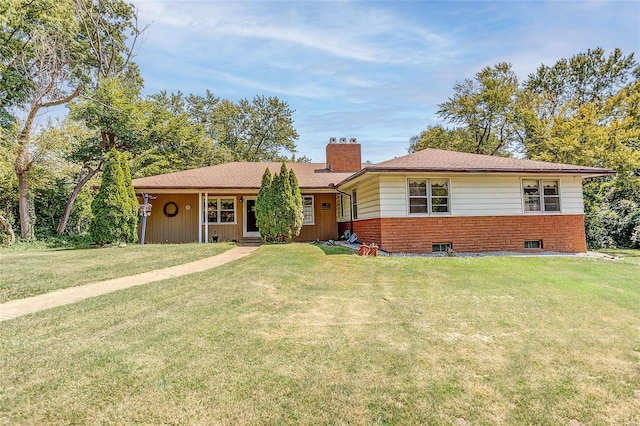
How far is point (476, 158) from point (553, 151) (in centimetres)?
919

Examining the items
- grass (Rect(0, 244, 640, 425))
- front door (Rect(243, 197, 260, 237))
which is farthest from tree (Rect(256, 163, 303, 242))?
grass (Rect(0, 244, 640, 425))

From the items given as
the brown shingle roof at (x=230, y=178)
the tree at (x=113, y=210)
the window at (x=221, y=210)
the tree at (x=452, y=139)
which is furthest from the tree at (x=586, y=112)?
the tree at (x=113, y=210)

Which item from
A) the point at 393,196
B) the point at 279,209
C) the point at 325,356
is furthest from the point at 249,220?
the point at 325,356

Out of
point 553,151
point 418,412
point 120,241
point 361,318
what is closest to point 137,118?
point 120,241

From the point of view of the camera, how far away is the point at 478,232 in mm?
11414

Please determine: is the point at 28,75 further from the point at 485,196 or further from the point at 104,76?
the point at 485,196

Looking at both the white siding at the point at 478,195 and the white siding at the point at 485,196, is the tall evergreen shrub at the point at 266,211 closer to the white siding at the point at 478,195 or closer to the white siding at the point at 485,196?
the white siding at the point at 478,195

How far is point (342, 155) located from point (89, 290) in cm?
1443

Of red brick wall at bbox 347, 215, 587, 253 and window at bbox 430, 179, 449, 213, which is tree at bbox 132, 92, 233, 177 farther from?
window at bbox 430, 179, 449, 213

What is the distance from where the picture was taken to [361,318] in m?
4.86

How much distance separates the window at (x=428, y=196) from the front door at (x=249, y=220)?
7459mm

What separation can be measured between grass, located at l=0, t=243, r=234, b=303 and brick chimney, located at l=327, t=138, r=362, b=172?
9122mm

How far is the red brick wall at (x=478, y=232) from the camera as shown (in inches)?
428

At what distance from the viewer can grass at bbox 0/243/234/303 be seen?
6169mm
